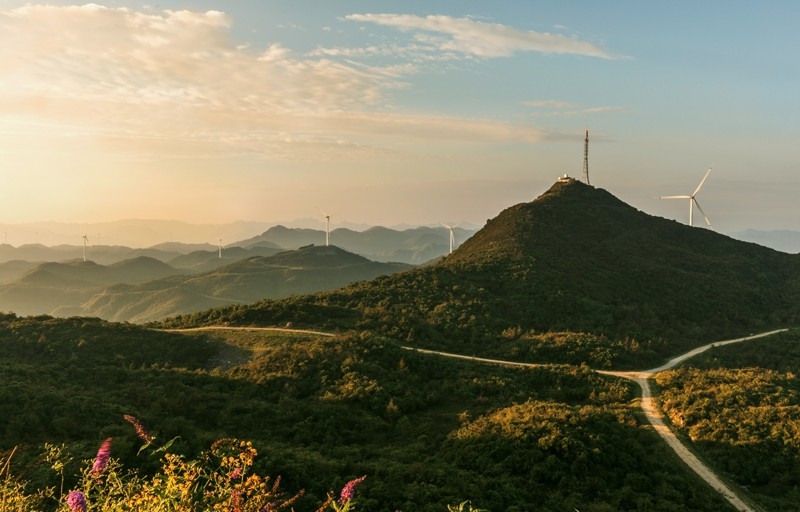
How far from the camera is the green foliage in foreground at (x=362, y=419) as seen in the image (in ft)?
86.0

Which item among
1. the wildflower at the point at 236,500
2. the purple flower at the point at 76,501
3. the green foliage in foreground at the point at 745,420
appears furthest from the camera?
the green foliage in foreground at the point at 745,420

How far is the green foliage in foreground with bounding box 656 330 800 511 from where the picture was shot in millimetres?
31266

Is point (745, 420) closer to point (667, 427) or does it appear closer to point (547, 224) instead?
point (667, 427)

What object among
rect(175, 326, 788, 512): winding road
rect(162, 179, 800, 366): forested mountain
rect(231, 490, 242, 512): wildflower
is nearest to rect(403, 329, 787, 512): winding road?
rect(175, 326, 788, 512): winding road

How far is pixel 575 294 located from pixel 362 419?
6010cm

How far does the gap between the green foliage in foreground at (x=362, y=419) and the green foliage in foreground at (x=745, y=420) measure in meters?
3.58

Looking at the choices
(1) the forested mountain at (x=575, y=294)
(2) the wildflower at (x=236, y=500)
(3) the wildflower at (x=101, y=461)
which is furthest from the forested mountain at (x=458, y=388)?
(2) the wildflower at (x=236, y=500)

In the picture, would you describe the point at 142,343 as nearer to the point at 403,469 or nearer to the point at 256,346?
the point at 256,346

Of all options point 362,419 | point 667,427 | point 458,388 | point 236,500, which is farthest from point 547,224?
point 236,500

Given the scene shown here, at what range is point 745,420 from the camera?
37.3 metres

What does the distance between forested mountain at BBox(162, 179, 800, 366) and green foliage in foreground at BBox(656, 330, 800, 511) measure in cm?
1253

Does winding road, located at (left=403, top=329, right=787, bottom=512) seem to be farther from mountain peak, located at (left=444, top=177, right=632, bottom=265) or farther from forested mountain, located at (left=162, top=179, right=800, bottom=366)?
mountain peak, located at (left=444, top=177, right=632, bottom=265)

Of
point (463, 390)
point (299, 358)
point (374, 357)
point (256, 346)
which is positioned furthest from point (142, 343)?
point (463, 390)

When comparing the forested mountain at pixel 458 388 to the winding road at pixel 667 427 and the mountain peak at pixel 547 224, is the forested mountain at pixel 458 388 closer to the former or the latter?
the winding road at pixel 667 427
